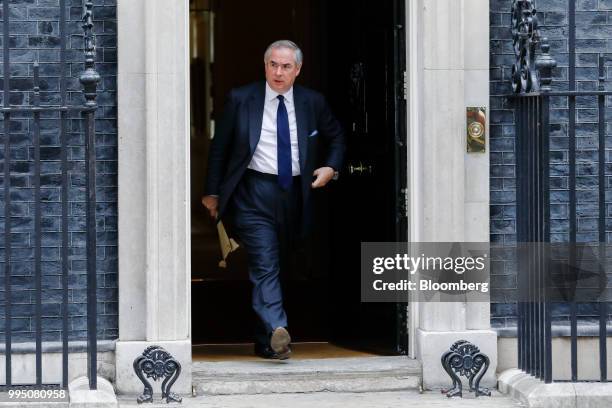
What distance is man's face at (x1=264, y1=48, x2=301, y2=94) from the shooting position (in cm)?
855

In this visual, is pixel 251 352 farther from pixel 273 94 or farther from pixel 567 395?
pixel 567 395

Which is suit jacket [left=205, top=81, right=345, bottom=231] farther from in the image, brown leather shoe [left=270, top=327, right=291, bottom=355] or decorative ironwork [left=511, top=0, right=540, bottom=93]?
decorative ironwork [left=511, top=0, right=540, bottom=93]

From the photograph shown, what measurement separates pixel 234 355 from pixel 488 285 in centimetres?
171

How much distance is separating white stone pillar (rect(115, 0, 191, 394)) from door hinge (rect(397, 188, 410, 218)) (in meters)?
1.41

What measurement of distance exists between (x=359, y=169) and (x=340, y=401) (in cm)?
198

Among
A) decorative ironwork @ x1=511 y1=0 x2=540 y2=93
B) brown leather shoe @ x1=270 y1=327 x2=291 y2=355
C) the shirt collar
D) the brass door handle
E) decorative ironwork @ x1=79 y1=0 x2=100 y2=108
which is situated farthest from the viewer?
the brass door handle

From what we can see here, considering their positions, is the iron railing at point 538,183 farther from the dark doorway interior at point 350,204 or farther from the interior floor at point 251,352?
the interior floor at point 251,352

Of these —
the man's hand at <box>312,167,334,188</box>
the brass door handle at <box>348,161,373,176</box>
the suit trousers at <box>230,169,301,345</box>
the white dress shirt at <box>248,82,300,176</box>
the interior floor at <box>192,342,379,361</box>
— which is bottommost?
the interior floor at <box>192,342,379,361</box>

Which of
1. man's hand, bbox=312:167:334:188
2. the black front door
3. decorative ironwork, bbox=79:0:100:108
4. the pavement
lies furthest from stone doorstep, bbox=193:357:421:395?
decorative ironwork, bbox=79:0:100:108

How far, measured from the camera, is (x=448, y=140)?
8.19 m

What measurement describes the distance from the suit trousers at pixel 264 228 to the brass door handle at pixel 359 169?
2.21 ft

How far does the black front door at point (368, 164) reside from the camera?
8.70 meters

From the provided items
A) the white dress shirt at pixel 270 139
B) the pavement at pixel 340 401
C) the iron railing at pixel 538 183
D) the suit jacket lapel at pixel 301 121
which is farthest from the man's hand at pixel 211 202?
the iron railing at pixel 538 183

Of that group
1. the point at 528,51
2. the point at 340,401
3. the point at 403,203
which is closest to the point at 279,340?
the point at 340,401
